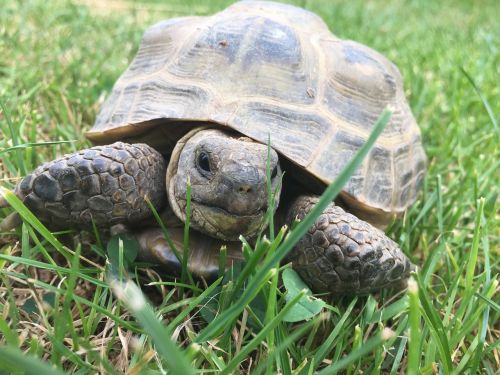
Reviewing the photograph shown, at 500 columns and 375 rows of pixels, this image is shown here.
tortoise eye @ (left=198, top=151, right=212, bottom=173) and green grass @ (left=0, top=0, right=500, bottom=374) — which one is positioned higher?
tortoise eye @ (left=198, top=151, right=212, bottom=173)

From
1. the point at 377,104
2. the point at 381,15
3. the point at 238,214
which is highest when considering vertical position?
the point at 377,104

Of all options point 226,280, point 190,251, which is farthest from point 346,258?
point 190,251

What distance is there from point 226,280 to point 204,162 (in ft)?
1.32

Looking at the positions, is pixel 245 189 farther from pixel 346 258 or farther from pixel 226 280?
pixel 346 258

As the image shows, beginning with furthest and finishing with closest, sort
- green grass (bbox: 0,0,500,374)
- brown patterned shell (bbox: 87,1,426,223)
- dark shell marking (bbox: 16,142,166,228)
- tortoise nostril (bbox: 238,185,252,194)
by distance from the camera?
brown patterned shell (bbox: 87,1,426,223) < dark shell marking (bbox: 16,142,166,228) < tortoise nostril (bbox: 238,185,252,194) < green grass (bbox: 0,0,500,374)

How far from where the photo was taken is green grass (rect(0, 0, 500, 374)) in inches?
46.4

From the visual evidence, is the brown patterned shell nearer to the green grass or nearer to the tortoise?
the tortoise

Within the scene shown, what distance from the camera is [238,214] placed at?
5.00 ft

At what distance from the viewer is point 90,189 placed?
1599mm

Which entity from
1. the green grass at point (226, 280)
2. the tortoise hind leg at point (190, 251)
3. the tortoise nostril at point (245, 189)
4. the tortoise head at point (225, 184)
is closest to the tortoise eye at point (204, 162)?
the tortoise head at point (225, 184)

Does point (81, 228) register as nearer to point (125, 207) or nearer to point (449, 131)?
point (125, 207)

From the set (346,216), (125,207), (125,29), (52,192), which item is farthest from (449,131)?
(125,29)

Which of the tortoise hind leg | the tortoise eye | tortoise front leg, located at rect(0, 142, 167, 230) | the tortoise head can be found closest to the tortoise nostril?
the tortoise head

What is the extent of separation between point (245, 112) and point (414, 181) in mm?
956
